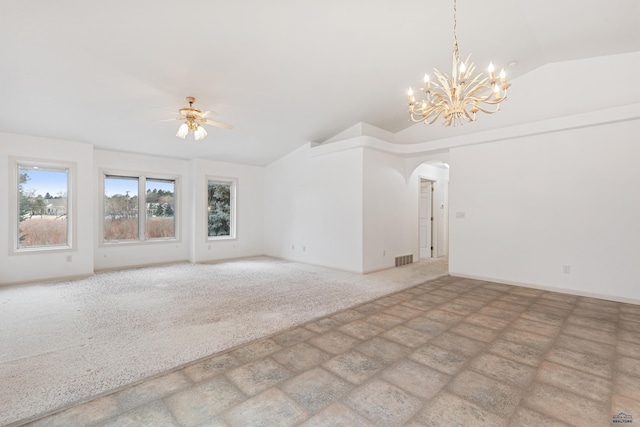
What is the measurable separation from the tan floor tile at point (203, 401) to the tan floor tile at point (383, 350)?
1138 millimetres

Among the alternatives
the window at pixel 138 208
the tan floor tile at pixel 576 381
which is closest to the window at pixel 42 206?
the window at pixel 138 208

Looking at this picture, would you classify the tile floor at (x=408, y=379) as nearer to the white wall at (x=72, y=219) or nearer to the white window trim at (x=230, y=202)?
the white wall at (x=72, y=219)

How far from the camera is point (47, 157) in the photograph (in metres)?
5.25

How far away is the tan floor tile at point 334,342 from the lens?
2657mm

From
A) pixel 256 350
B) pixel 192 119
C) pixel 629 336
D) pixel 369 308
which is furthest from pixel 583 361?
pixel 192 119

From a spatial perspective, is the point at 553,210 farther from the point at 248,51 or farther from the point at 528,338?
the point at 248,51

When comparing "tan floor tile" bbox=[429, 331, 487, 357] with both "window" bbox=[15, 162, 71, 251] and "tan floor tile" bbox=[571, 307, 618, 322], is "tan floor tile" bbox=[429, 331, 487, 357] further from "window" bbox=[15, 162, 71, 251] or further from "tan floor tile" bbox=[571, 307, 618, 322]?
"window" bbox=[15, 162, 71, 251]

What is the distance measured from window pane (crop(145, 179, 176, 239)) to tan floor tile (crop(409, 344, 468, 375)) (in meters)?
6.44

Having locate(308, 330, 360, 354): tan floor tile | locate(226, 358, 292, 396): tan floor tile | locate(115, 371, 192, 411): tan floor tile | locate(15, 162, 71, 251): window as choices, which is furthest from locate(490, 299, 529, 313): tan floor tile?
locate(15, 162, 71, 251): window

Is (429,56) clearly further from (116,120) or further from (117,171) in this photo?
(117,171)

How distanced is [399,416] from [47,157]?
6.74 metres

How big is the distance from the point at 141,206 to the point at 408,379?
6.64 meters

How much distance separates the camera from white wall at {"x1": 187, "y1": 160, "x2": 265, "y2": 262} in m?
7.13

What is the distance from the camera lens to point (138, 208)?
6.68 metres
